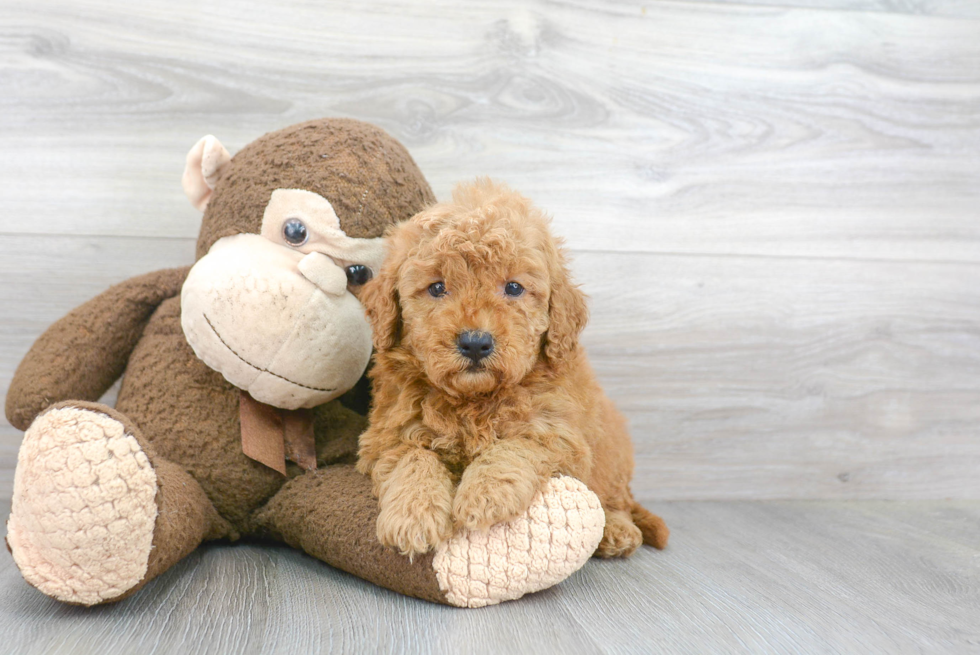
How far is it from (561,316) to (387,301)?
0.29 meters

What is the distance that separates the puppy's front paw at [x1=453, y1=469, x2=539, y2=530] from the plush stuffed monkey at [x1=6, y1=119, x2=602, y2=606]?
4 cm

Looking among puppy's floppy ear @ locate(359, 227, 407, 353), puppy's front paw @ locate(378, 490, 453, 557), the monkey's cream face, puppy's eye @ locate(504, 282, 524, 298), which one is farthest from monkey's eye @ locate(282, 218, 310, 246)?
puppy's front paw @ locate(378, 490, 453, 557)

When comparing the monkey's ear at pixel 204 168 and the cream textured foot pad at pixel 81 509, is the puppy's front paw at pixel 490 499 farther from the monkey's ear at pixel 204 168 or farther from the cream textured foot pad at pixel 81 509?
the monkey's ear at pixel 204 168

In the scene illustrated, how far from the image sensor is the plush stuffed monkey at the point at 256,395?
1.04 meters

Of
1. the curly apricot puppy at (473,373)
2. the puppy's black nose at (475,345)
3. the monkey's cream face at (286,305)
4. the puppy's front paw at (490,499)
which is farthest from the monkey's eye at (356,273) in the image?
the puppy's front paw at (490,499)

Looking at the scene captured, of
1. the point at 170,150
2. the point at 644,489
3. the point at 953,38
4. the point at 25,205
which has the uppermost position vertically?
the point at 953,38

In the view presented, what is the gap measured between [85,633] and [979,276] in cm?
220

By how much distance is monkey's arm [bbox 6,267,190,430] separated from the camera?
4.15ft

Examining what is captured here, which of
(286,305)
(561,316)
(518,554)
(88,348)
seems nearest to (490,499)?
(518,554)

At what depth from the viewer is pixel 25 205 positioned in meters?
1.61

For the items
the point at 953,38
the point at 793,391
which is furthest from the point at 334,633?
the point at 953,38

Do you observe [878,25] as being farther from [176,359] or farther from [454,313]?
[176,359]

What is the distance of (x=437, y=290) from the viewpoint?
3.69 feet

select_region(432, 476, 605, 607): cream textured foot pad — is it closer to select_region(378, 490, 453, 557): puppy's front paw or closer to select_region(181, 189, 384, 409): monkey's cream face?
select_region(378, 490, 453, 557): puppy's front paw
